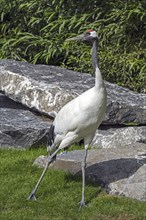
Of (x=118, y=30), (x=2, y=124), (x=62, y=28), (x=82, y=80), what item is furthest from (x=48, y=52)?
(x=2, y=124)

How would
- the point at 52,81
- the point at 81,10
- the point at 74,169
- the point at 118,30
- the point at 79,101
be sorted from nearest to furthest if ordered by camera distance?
the point at 79,101
the point at 74,169
the point at 52,81
the point at 118,30
the point at 81,10

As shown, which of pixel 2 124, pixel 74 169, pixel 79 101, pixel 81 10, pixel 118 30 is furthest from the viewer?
pixel 81 10

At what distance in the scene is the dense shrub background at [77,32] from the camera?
12.1m

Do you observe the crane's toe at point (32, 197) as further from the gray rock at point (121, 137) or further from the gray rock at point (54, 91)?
the gray rock at point (54, 91)

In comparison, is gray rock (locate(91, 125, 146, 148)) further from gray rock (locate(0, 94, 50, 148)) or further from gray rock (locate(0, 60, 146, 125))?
gray rock (locate(0, 94, 50, 148))

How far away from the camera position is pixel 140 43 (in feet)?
40.3

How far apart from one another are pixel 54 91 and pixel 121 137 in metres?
1.06

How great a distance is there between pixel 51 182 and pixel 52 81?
2696 millimetres

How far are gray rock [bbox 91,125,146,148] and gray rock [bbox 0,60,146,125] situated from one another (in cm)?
14

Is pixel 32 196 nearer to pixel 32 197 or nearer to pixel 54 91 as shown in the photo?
pixel 32 197

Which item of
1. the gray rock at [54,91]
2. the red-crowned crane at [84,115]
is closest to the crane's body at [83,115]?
the red-crowned crane at [84,115]

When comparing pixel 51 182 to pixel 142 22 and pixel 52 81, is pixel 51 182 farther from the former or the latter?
pixel 142 22

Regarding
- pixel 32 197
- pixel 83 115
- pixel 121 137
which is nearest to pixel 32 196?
pixel 32 197

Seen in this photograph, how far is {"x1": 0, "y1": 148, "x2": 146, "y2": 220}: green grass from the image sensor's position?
6.40 meters
